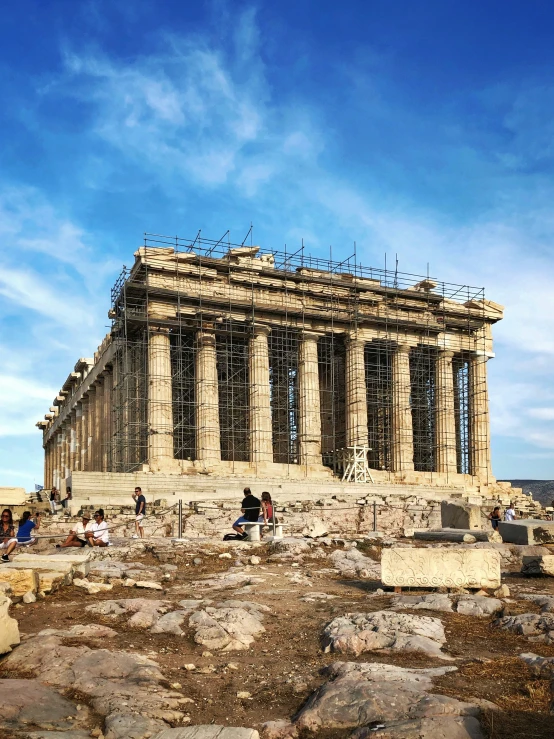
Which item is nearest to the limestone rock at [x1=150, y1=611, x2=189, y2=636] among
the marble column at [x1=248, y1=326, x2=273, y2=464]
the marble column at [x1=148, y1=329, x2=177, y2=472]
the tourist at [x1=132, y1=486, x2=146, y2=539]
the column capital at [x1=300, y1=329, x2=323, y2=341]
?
the tourist at [x1=132, y1=486, x2=146, y2=539]

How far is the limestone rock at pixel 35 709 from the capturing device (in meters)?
6.68

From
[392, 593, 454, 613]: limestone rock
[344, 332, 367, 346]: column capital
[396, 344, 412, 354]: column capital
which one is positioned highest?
[344, 332, 367, 346]: column capital

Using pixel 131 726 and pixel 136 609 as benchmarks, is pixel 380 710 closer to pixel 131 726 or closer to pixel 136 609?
pixel 131 726

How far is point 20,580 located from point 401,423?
1299 inches

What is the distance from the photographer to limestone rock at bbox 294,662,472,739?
6.76 m

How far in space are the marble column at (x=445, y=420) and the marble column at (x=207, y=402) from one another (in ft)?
40.2

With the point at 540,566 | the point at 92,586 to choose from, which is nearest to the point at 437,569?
the point at 540,566

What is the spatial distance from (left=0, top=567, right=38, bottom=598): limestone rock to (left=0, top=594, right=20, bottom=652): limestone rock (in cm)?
287

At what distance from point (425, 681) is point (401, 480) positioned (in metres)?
35.0

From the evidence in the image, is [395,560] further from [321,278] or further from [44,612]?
[321,278]

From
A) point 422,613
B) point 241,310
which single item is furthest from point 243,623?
point 241,310

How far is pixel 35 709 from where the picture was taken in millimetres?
6953

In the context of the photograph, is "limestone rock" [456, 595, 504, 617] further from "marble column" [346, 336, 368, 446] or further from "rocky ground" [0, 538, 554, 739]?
"marble column" [346, 336, 368, 446]

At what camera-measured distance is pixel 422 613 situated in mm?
11094
